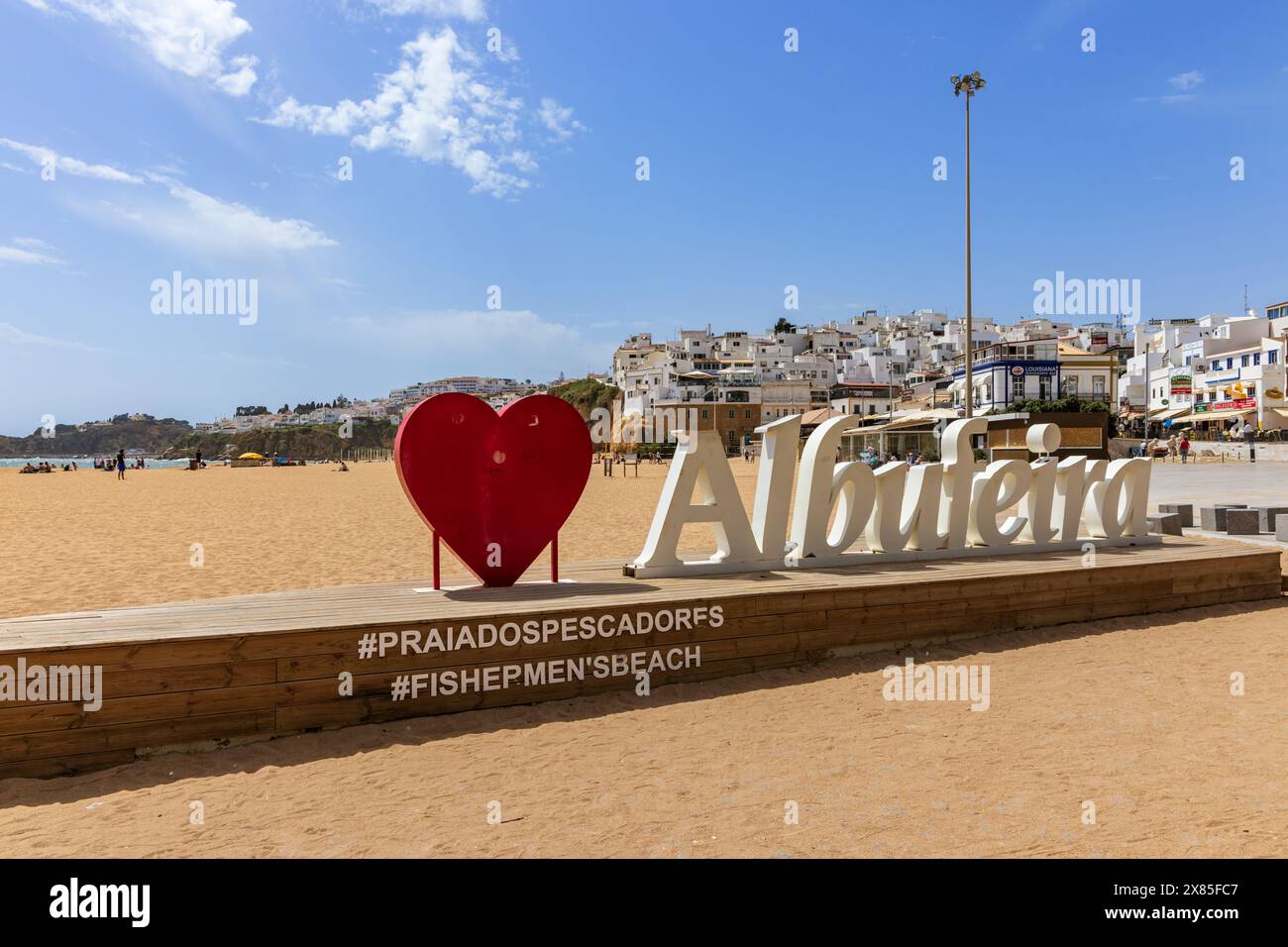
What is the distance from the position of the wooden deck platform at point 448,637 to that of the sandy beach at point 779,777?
0.53ft

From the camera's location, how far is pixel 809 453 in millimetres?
8195

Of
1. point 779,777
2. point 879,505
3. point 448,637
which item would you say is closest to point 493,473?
point 448,637

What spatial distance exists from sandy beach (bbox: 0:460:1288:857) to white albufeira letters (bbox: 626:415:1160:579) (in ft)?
4.99

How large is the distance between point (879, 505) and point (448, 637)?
5.35 m

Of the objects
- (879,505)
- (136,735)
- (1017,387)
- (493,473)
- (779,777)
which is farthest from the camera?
(1017,387)

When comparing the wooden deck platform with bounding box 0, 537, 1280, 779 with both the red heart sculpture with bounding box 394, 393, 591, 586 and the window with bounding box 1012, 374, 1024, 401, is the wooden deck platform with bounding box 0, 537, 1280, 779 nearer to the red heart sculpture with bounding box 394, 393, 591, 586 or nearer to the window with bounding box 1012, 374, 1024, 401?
the red heart sculpture with bounding box 394, 393, 591, 586

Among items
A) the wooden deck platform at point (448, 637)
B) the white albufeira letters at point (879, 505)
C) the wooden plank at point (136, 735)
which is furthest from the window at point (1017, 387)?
the wooden plank at point (136, 735)

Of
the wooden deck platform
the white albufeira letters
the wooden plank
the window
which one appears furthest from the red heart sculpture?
the window

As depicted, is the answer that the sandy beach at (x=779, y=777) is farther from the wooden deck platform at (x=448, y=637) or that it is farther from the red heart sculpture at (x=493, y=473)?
the red heart sculpture at (x=493, y=473)

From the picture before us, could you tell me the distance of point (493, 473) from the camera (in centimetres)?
688

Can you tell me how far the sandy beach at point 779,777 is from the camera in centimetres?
382

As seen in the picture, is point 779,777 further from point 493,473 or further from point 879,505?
point 879,505

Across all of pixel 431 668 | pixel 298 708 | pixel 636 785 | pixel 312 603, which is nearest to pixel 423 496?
pixel 312 603
